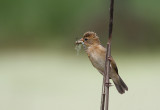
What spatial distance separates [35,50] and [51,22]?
426mm

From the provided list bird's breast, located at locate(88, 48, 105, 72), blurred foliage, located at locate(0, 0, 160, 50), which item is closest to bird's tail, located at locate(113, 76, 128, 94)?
bird's breast, located at locate(88, 48, 105, 72)

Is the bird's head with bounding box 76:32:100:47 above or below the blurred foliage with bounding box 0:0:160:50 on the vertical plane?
below

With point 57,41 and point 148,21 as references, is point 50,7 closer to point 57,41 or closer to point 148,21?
A: point 57,41

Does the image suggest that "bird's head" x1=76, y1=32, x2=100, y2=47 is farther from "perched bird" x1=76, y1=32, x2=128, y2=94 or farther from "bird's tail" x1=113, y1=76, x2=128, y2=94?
"bird's tail" x1=113, y1=76, x2=128, y2=94

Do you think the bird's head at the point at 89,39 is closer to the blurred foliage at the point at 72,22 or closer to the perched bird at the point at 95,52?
the perched bird at the point at 95,52

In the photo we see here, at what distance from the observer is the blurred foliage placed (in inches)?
216

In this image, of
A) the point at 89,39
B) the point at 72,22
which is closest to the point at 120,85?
the point at 89,39

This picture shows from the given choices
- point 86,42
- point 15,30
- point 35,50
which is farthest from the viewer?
point 15,30

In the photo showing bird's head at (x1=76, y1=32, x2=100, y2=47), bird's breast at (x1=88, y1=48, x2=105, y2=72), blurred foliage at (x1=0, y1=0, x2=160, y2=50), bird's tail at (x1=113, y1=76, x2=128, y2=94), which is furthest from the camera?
blurred foliage at (x1=0, y1=0, x2=160, y2=50)

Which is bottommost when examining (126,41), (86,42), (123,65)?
(86,42)

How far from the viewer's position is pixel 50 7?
6117 mm

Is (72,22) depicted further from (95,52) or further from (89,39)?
(89,39)

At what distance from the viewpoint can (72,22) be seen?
5914 millimetres

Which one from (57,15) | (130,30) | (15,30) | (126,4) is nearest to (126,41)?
(130,30)
